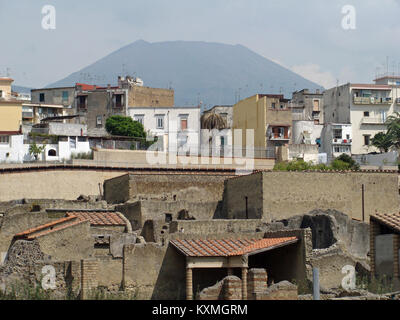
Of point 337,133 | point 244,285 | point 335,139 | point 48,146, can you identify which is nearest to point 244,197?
point 244,285

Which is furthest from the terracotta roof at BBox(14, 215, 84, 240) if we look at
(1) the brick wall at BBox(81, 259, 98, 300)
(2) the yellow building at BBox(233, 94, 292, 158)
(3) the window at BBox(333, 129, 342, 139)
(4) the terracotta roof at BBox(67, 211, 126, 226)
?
(3) the window at BBox(333, 129, 342, 139)

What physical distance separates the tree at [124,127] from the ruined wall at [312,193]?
69.3 ft

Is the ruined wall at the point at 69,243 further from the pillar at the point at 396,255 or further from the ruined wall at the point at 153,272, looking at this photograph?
the pillar at the point at 396,255

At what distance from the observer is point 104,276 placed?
37.2 meters

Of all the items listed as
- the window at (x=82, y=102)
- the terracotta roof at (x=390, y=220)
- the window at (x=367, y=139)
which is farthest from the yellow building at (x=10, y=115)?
A: the terracotta roof at (x=390, y=220)

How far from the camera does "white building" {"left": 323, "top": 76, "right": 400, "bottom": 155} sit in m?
84.0

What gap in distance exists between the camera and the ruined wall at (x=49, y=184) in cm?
5959

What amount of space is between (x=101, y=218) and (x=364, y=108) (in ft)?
143

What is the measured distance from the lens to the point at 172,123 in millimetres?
78750

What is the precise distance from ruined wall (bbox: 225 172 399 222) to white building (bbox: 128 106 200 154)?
76.4 ft

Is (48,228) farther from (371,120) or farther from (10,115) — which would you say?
(371,120)

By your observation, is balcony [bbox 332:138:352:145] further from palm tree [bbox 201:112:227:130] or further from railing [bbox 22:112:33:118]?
railing [bbox 22:112:33:118]

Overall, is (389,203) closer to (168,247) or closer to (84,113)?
(168,247)
